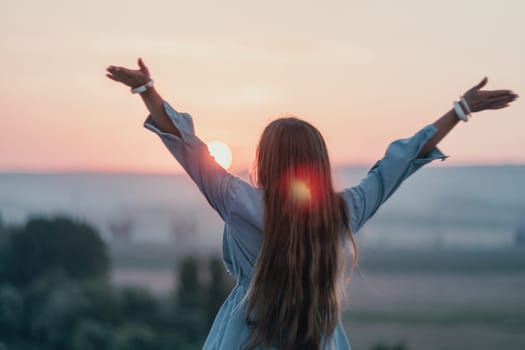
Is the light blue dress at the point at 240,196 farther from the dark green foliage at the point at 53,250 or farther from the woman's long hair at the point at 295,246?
the dark green foliage at the point at 53,250

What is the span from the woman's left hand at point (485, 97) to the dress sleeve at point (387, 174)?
0.14 metres

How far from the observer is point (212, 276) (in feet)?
33.7

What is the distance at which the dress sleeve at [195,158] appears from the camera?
8.74 feet

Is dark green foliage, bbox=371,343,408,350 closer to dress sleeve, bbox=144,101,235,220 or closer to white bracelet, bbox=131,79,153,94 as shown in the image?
dress sleeve, bbox=144,101,235,220

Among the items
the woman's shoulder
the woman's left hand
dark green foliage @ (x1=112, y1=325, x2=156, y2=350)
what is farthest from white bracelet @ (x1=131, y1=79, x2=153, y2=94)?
dark green foliage @ (x1=112, y1=325, x2=156, y2=350)

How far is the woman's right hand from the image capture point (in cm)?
263

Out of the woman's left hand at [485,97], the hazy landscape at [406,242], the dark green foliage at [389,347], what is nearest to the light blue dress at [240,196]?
the woman's left hand at [485,97]

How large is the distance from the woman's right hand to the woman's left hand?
3.08 ft

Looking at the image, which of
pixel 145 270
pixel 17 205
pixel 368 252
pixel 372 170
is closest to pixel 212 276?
pixel 145 270

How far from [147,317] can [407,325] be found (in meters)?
2.82

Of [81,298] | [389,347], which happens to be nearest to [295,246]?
[389,347]

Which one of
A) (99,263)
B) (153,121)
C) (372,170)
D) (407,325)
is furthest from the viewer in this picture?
(99,263)

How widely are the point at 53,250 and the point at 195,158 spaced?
7992 millimetres

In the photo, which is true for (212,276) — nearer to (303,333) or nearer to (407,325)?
(407,325)
